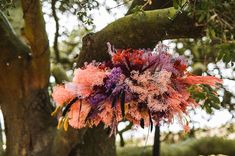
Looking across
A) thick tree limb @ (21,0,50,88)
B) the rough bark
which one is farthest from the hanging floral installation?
the rough bark

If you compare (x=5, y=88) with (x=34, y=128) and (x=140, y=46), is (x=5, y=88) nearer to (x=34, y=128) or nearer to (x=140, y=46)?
(x=34, y=128)

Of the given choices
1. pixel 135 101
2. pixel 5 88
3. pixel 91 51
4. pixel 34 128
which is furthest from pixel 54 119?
pixel 135 101

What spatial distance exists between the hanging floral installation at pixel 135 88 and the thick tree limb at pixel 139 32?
0.92 meters

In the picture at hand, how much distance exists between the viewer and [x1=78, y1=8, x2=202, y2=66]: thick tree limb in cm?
308

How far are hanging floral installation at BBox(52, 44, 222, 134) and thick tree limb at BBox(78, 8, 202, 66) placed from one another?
3.02 ft

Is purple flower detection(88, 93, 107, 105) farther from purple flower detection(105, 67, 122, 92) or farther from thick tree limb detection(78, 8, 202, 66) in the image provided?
thick tree limb detection(78, 8, 202, 66)

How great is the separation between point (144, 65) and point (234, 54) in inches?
19.0

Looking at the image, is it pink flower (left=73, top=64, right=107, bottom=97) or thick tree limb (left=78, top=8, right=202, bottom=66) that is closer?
pink flower (left=73, top=64, right=107, bottom=97)

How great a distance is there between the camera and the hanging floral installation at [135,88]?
201 cm

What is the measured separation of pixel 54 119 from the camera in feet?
14.2

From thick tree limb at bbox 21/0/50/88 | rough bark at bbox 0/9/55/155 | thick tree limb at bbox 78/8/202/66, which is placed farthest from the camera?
rough bark at bbox 0/9/55/155

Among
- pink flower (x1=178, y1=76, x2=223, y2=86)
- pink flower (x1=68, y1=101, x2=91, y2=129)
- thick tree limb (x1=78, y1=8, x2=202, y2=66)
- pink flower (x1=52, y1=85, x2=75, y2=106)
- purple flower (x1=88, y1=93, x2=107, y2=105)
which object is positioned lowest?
pink flower (x1=68, y1=101, x2=91, y2=129)

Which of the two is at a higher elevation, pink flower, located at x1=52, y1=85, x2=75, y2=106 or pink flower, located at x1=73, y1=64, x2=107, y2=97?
pink flower, located at x1=73, y1=64, x2=107, y2=97

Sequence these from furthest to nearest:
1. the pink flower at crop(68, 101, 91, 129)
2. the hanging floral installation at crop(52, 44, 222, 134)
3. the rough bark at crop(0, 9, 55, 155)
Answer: the rough bark at crop(0, 9, 55, 155), the pink flower at crop(68, 101, 91, 129), the hanging floral installation at crop(52, 44, 222, 134)
